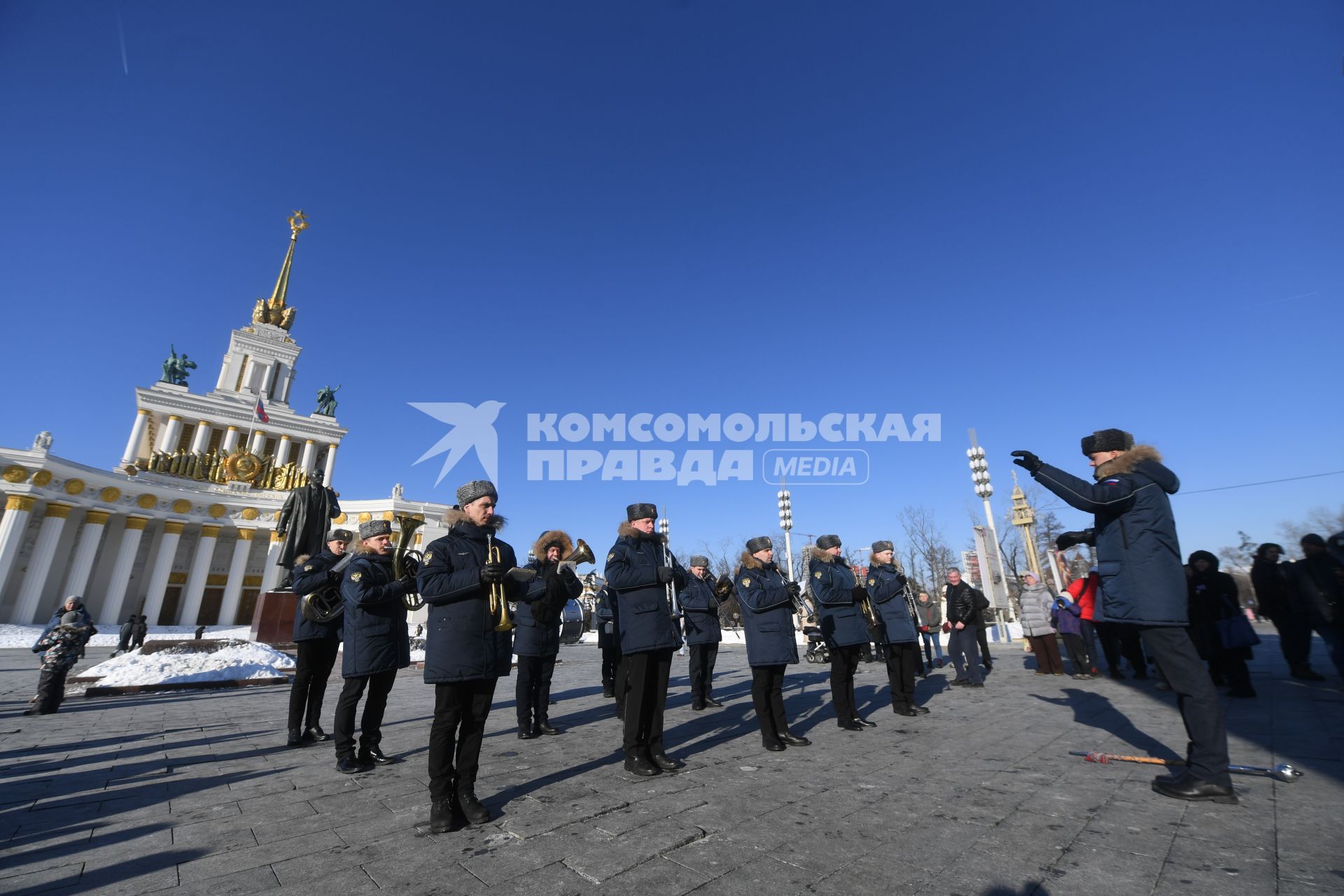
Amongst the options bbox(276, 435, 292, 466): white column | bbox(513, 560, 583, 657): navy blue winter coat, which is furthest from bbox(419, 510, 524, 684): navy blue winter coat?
bbox(276, 435, 292, 466): white column

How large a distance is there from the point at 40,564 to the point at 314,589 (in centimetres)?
4927

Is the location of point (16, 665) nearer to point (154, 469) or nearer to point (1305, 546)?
point (1305, 546)

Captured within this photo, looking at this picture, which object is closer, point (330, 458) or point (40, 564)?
point (40, 564)

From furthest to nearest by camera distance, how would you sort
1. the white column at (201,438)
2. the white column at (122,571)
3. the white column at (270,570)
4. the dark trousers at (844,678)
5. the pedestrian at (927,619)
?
the white column at (201,438)
the white column at (270,570)
the white column at (122,571)
the pedestrian at (927,619)
the dark trousers at (844,678)

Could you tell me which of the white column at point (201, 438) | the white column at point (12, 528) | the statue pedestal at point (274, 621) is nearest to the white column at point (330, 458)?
the white column at point (201, 438)

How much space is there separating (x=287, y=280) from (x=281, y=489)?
105ft

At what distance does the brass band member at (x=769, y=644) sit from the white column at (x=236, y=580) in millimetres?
54858

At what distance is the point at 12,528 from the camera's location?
35.3m

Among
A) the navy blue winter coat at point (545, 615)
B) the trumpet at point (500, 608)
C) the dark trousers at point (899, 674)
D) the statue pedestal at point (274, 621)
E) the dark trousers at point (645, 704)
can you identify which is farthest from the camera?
the statue pedestal at point (274, 621)

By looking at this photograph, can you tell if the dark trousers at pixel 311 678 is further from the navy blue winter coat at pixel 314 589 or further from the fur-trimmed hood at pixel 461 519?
the fur-trimmed hood at pixel 461 519

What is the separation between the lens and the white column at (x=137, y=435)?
52281 millimetres

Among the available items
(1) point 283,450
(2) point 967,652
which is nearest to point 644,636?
(2) point 967,652

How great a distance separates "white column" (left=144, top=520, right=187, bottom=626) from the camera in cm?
4359

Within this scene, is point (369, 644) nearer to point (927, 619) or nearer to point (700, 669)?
point (700, 669)
